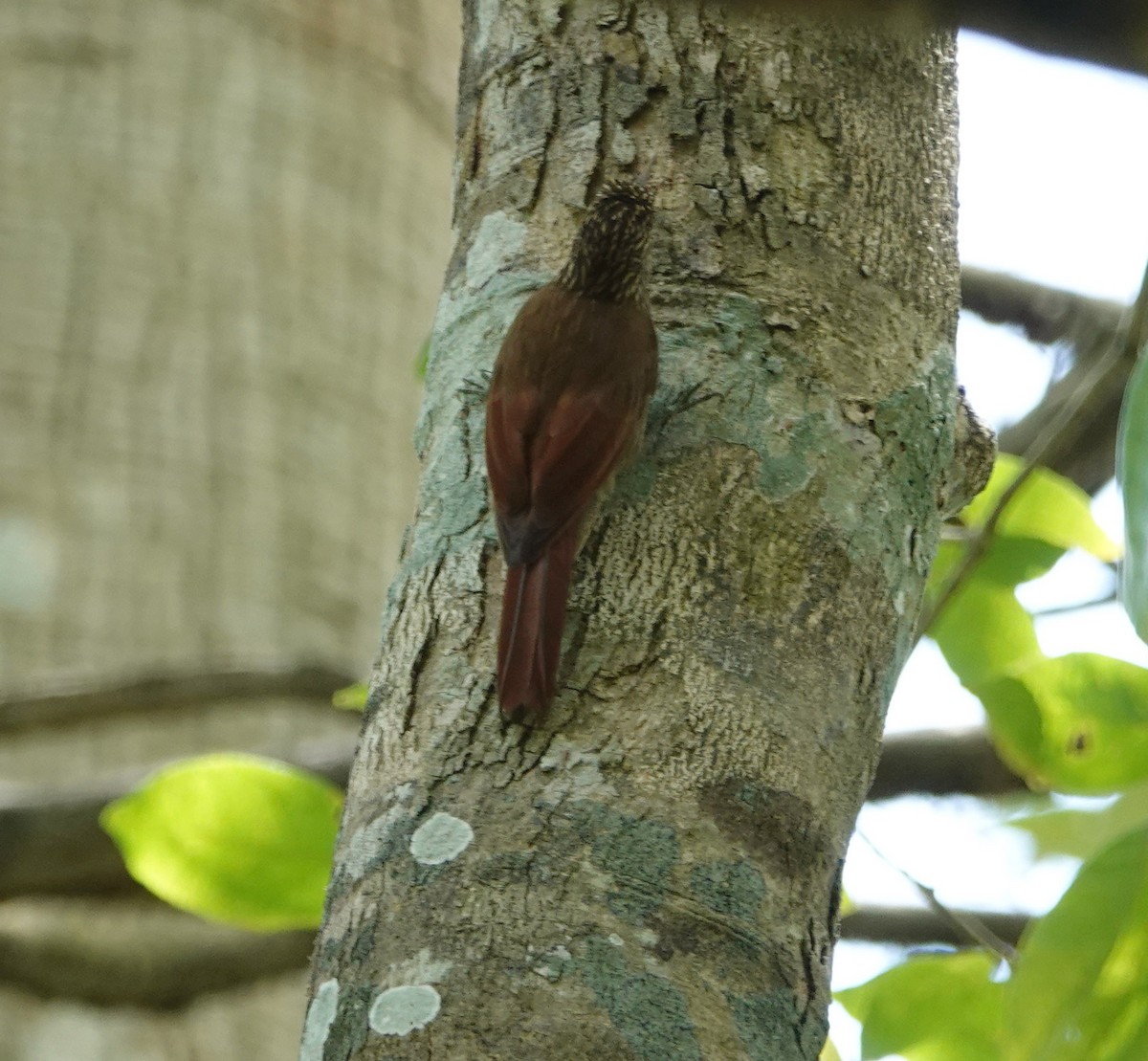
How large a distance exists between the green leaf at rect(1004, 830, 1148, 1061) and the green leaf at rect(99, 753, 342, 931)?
884 mm

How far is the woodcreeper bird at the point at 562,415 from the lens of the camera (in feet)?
5.10

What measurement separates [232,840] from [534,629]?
0.66 metres

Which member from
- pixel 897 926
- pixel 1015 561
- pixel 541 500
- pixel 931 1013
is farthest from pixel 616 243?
pixel 897 926

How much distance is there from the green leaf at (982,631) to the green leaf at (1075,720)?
0.15 m

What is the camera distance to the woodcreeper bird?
5.10 feet

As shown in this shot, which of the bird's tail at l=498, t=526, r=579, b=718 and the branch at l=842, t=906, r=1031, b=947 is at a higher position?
the branch at l=842, t=906, r=1031, b=947

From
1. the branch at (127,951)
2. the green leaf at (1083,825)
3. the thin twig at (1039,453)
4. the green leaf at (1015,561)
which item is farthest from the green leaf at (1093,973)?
the branch at (127,951)

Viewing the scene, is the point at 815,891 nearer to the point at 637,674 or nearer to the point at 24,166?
the point at 637,674

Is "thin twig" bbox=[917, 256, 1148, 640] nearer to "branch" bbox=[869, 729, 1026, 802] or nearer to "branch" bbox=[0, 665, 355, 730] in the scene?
"branch" bbox=[869, 729, 1026, 802]

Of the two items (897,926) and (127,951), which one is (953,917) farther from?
(127,951)

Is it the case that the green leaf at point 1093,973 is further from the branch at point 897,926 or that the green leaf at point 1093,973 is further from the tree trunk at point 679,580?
the branch at point 897,926

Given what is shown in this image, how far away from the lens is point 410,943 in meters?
1.35

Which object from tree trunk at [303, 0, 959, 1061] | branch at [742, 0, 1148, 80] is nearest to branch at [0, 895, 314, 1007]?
tree trunk at [303, 0, 959, 1061]

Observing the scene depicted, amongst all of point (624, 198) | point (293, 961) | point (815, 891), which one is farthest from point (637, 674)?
point (293, 961)
